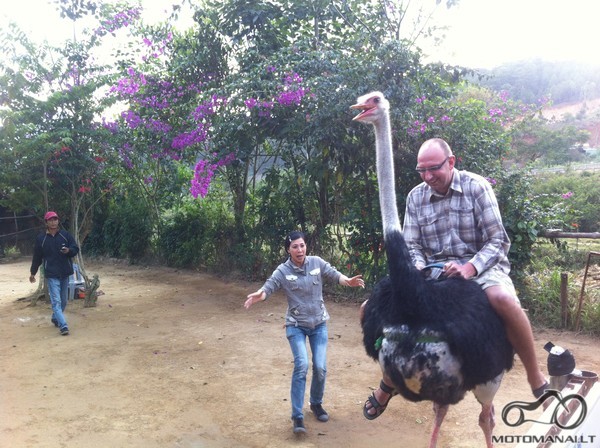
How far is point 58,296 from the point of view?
745 cm

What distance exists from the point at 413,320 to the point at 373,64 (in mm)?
5629

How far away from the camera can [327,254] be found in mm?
9406

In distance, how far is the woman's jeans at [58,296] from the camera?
7.34 m

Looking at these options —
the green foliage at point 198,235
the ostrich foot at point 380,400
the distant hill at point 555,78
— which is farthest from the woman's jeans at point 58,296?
the distant hill at point 555,78

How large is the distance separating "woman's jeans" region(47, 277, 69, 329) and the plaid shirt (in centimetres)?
546

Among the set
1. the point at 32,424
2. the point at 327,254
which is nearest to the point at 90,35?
the point at 327,254

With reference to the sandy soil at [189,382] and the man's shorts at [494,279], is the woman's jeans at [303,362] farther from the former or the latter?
the man's shorts at [494,279]

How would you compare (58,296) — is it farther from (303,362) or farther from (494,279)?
(494,279)

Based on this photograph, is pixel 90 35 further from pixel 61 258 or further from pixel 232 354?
pixel 232 354

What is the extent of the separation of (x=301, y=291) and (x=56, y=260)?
4324 millimetres

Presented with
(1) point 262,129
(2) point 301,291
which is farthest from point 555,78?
(2) point 301,291

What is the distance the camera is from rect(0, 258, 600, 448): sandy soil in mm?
4383

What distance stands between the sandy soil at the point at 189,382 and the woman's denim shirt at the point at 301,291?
2.77ft

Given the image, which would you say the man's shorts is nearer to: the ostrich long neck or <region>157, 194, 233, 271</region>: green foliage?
the ostrich long neck
